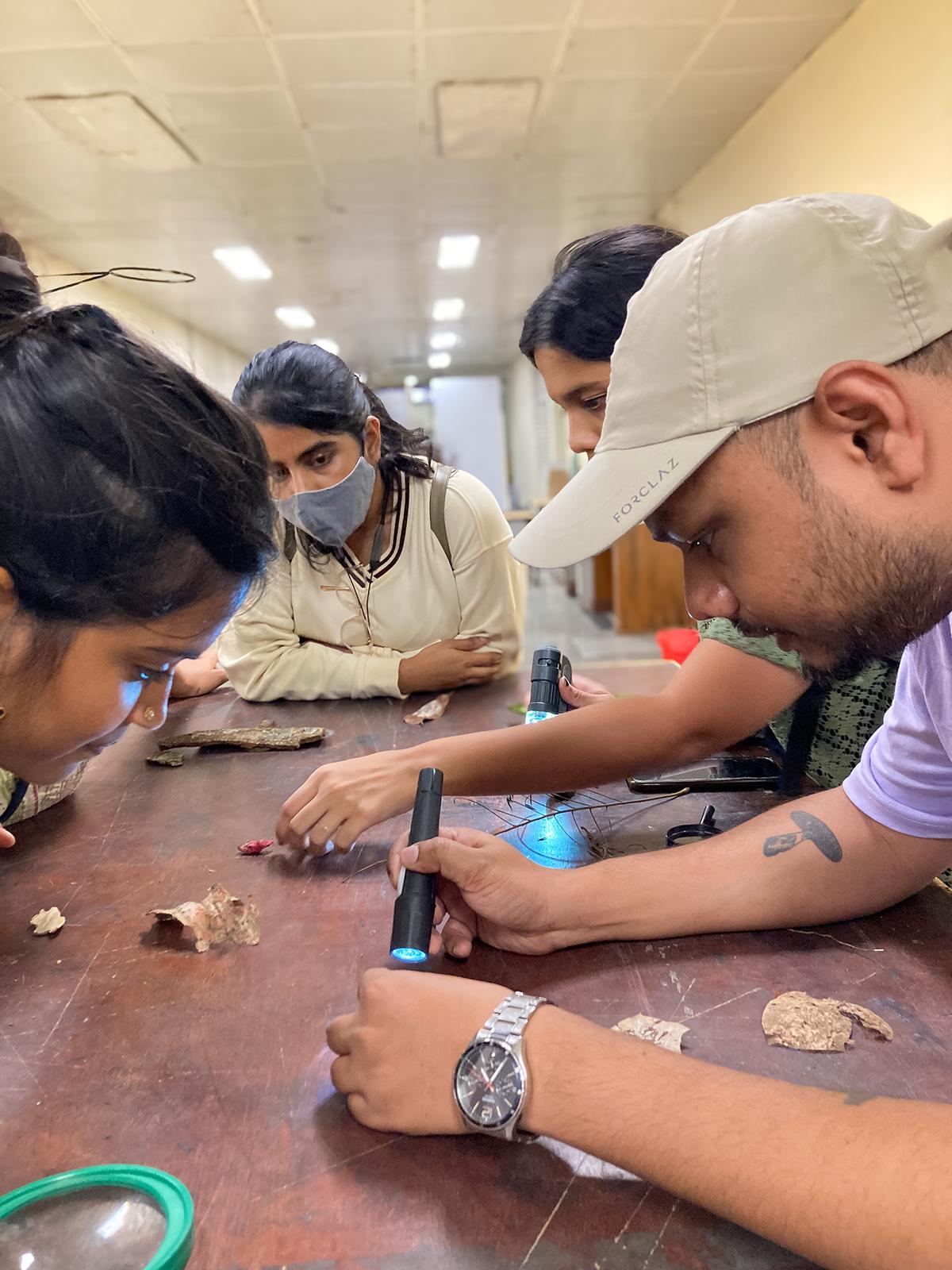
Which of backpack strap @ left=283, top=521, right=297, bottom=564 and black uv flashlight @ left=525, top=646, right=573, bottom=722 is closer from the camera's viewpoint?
black uv flashlight @ left=525, top=646, right=573, bottom=722

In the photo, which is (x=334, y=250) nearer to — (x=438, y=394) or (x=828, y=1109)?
(x=438, y=394)

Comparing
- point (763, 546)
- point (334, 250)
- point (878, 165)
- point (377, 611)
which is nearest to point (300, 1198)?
point (763, 546)

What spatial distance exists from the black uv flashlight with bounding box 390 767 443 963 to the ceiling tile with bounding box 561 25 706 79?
12.9 ft

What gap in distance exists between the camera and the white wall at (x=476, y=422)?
33.6ft

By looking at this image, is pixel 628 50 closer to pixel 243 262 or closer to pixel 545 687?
pixel 545 687

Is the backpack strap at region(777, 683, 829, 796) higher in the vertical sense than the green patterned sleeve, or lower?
lower

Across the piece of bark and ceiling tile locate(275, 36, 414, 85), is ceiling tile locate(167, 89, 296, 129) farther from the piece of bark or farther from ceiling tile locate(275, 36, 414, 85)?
the piece of bark

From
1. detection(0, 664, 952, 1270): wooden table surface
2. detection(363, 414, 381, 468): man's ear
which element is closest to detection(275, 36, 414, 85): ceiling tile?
detection(363, 414, 381, 468): man's ear

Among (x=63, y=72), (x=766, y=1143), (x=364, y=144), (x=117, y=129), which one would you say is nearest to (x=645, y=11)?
(x=364, y=144)

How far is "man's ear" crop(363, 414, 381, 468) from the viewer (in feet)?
7.03

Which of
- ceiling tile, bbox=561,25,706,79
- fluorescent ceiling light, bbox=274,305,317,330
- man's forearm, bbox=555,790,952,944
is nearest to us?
man's forearm, bbox=555,790,952,944

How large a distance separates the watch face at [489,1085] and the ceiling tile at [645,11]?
4.04 m

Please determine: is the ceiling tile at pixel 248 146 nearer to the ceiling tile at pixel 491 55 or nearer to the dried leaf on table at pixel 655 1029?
the ceiling tile at pixel 491 55

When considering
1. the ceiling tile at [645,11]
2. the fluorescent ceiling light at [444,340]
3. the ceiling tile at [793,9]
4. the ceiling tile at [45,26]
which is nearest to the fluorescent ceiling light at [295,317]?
the fluorescent ceiling light at [444,340]
